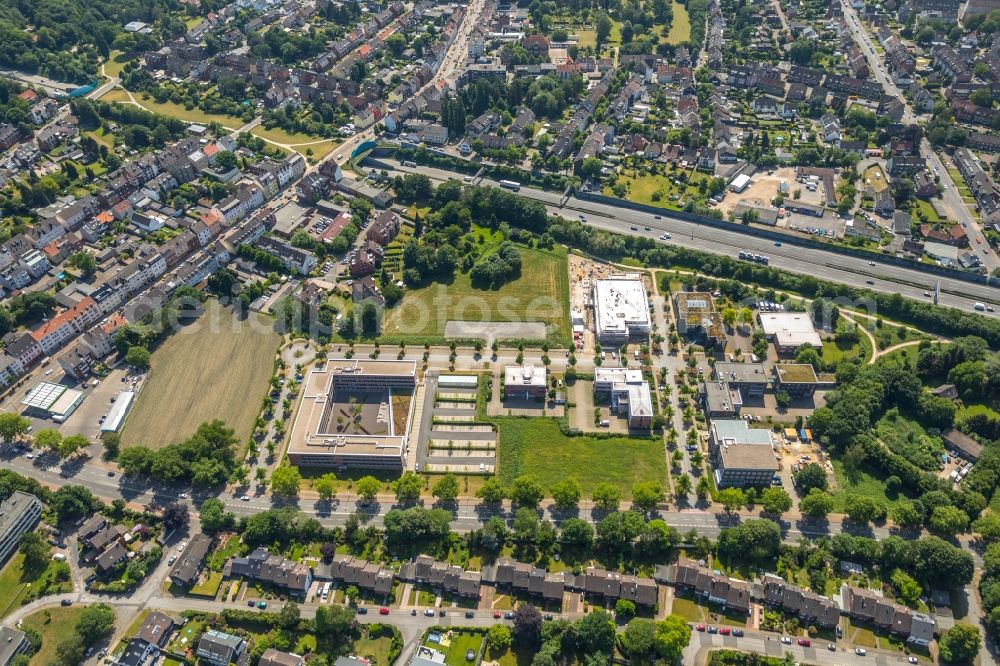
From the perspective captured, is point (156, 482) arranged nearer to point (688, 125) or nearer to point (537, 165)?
point (537, 165)

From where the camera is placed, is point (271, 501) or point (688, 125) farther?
point (688, 125)

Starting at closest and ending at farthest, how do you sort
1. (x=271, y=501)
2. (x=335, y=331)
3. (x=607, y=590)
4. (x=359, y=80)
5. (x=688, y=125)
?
(x=607, y=590), (x=271, y=501), (x=335, y=331), (x=688, y=125), (x=359, y=80)

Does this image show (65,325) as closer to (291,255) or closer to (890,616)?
(291,255)

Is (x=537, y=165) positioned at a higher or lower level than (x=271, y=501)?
higher

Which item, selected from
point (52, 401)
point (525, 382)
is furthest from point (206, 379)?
point (525, 382)

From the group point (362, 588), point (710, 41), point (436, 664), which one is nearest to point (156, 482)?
point (362, 588)

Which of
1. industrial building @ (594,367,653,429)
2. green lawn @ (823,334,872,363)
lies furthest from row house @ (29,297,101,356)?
green lawn @ (823,334,872,363)

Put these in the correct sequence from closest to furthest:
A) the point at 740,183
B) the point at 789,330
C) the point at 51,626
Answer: the point at 51,626 → the point at 789,330 → the point at 740,183
